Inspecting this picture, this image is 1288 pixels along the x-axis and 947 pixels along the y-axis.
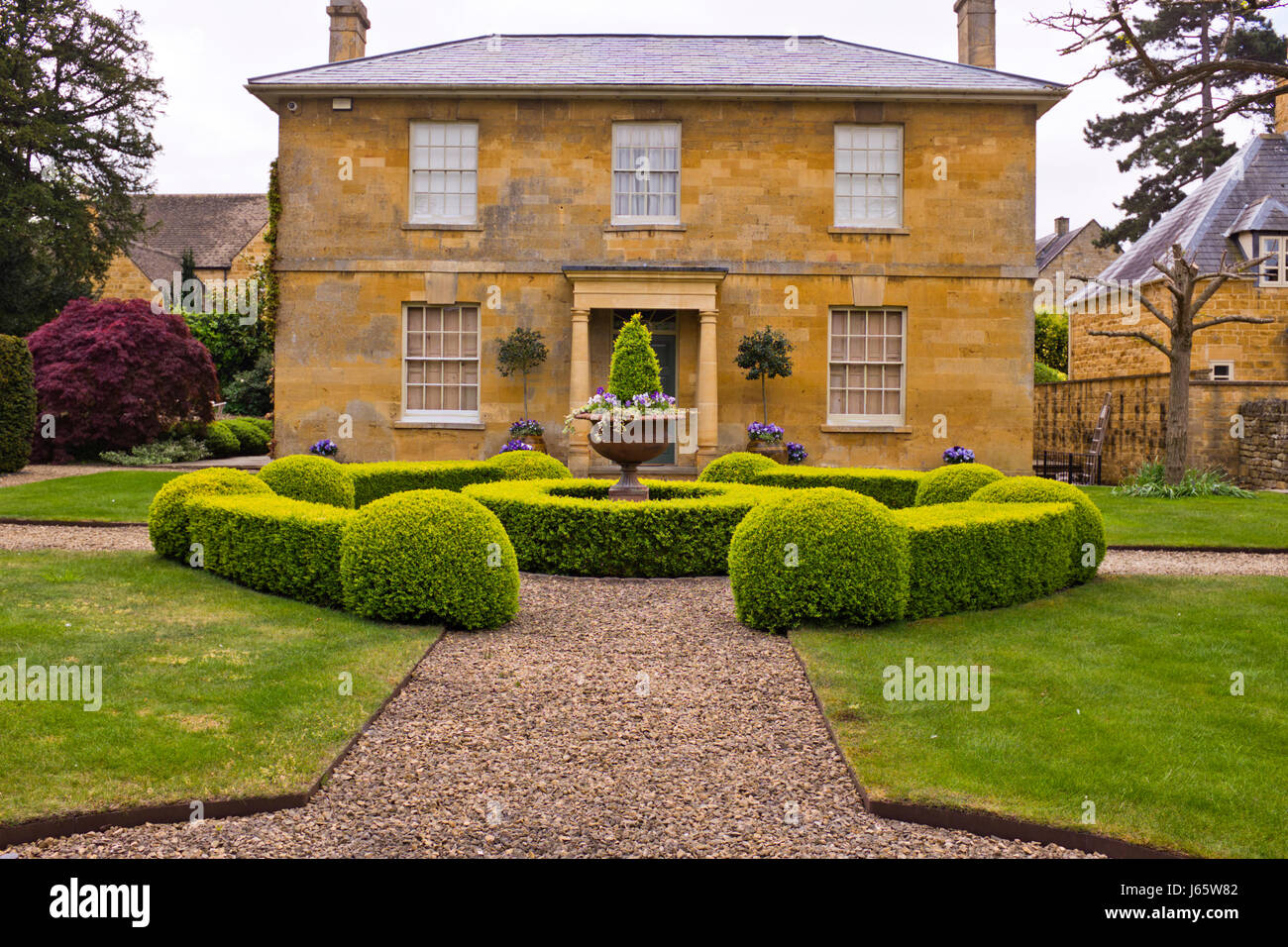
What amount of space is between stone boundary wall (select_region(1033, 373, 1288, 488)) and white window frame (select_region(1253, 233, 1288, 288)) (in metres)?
5.16

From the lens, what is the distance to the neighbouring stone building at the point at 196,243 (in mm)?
44000

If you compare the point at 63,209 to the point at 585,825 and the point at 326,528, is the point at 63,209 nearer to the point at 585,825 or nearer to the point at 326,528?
the point at 326,528

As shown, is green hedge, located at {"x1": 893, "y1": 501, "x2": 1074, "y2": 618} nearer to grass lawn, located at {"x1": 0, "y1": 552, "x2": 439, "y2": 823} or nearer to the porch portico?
grass lawn, located at {"x1": 0, "y1": 552, "x2": 439, "y2": 823}

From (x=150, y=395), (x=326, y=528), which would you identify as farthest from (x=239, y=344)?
(x=326, y=528)

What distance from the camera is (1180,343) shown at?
17.4 meters

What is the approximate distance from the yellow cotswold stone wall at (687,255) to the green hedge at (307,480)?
6.42 metres

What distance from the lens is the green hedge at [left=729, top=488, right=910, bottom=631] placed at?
7.46m

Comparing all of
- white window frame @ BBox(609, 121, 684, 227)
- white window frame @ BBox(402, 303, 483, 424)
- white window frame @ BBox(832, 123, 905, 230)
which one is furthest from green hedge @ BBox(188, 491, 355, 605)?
white window frame @ BBox(832, 123, 905, 230)

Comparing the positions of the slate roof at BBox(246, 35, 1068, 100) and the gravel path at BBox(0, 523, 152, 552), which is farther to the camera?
the slate roof at BBox(246, 35, 1068, 100)

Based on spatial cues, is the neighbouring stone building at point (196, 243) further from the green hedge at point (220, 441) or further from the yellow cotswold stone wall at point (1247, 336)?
the yellow cotswold stone wall at point (1247, 336)

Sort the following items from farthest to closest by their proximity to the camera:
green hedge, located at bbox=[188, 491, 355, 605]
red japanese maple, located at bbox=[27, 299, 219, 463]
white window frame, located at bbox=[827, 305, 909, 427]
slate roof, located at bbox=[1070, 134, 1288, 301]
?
slate roof, located at bbox=[1070, 134, 1288, 301], red japanese maple, located at bbox=[27, 299, 219, 463], white window frame, located at bbox=[827, 305, 909, 427], green hedge, located at bbox=[188, 491, 355, 605]

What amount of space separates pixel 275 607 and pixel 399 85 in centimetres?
1292

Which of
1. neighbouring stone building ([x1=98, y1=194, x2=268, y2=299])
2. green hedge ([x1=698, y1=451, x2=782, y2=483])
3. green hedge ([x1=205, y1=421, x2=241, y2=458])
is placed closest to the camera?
green hedge ([x1=698, y1=451, x2=782, y2=483])

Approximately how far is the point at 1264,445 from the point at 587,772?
732 inches
